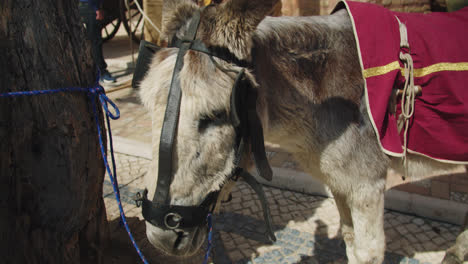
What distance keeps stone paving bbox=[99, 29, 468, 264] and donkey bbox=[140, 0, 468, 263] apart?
29.7 inches

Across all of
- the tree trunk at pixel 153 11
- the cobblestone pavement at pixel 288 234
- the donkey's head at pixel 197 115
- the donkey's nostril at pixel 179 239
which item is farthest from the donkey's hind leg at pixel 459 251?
the tree trunk at pixel 153 11

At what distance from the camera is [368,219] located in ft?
7.03

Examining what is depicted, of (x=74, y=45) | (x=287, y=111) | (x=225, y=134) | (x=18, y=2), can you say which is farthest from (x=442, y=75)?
(x=18, y=2)

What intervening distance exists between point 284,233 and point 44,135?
2304mm

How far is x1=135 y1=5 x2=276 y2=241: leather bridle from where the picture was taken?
1449mm

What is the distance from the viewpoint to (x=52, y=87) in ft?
6.18

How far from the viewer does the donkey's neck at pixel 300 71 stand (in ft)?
5.89

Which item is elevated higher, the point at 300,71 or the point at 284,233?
the point at 300,71

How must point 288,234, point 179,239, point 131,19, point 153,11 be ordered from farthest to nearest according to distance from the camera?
1. point 131,19
2. point 153,11
3. point 288,234
4. point 179,239

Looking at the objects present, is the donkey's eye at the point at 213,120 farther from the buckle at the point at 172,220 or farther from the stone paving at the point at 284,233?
the stone paving at the point at 284,233

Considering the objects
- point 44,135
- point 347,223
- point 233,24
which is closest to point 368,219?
point 347,223

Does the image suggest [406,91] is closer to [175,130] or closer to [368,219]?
[368,219]

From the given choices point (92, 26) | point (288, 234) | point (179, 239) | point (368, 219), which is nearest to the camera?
point (179, 239)

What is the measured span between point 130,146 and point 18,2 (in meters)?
3.40
